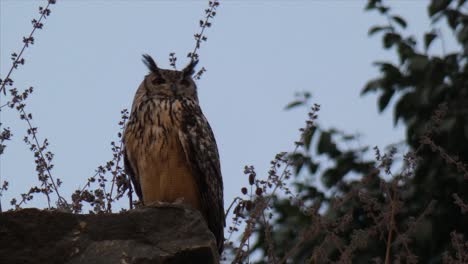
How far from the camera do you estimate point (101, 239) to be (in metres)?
4.70

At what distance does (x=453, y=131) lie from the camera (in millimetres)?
7176

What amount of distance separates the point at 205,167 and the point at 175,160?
0.19m

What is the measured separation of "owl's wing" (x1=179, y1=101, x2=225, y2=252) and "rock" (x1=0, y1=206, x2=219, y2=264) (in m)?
1.45

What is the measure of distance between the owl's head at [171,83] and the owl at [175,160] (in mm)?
286

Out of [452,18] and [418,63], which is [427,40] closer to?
[418,63]

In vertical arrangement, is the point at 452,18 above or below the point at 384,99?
above

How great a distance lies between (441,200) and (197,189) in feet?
5.78

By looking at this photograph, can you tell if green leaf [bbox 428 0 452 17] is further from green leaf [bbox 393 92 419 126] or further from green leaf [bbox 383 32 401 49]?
green leaf [bbox 393 92 419 126]

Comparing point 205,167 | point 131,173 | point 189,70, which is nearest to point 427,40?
point 189,70

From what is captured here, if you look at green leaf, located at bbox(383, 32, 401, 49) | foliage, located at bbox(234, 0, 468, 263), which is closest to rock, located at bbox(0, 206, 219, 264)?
foliage, located at bbox(234, 0, 468, 263)

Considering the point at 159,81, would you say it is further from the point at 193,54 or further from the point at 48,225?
the point at 48,225

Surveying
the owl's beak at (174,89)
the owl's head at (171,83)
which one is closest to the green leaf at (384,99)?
the owl's head at (171,83)

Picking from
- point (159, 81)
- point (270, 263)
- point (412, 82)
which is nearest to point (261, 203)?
point (270, 263)

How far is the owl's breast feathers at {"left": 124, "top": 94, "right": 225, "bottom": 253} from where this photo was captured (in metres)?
6.33
